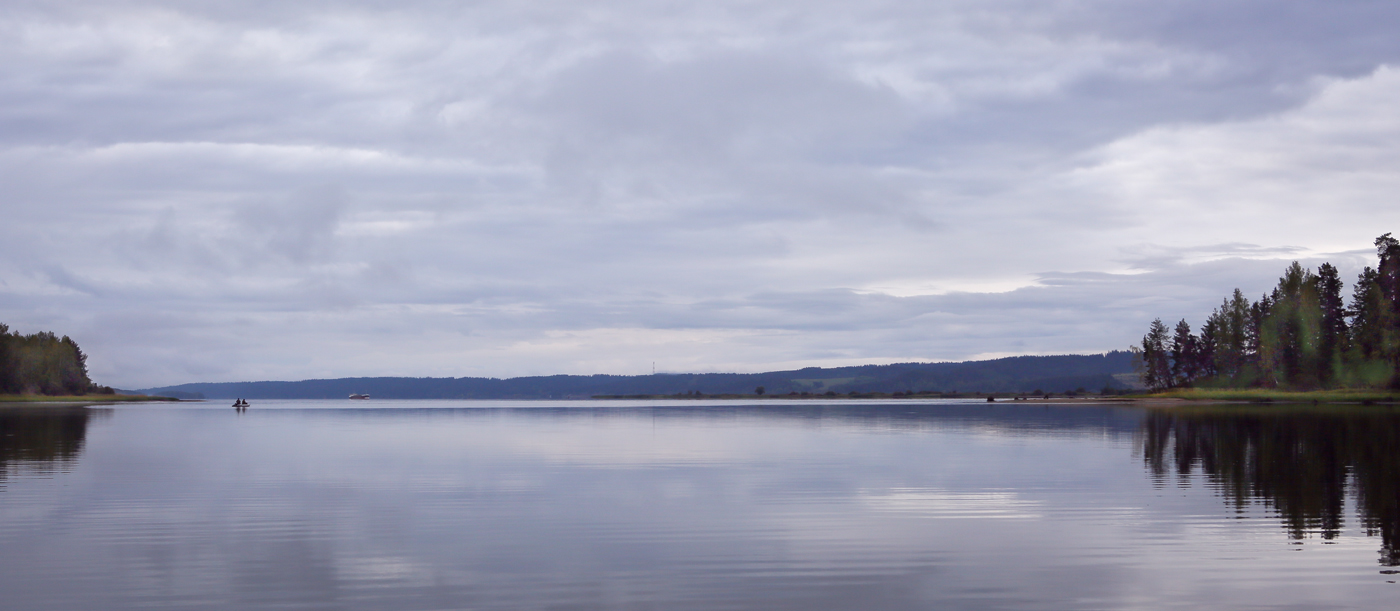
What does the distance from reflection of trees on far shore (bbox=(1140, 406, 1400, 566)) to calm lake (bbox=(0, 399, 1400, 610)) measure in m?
0.19

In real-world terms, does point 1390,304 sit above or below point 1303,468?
above

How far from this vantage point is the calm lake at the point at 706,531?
1741cm

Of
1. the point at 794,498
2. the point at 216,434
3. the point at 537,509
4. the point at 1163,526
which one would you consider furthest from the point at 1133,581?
the point at 216,434

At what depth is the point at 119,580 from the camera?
1847 cm

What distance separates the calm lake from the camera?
685 inches

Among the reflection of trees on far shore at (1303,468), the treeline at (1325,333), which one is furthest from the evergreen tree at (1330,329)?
the reflection of trees on far shore at (1303,468)

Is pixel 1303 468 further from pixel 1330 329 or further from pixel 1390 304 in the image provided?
pixel 1330 329

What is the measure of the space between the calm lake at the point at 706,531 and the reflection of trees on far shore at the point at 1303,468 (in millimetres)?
193

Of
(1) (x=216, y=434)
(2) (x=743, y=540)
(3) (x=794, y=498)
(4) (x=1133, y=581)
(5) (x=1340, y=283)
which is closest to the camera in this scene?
(4) (x=1133, y=581)

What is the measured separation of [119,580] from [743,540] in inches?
496

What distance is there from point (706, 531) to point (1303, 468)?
27570 millimetres

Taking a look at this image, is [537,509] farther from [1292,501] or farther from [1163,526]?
[1292,501]

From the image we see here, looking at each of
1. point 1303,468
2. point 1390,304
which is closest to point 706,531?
point 1303,468

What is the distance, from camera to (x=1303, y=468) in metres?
38.9
